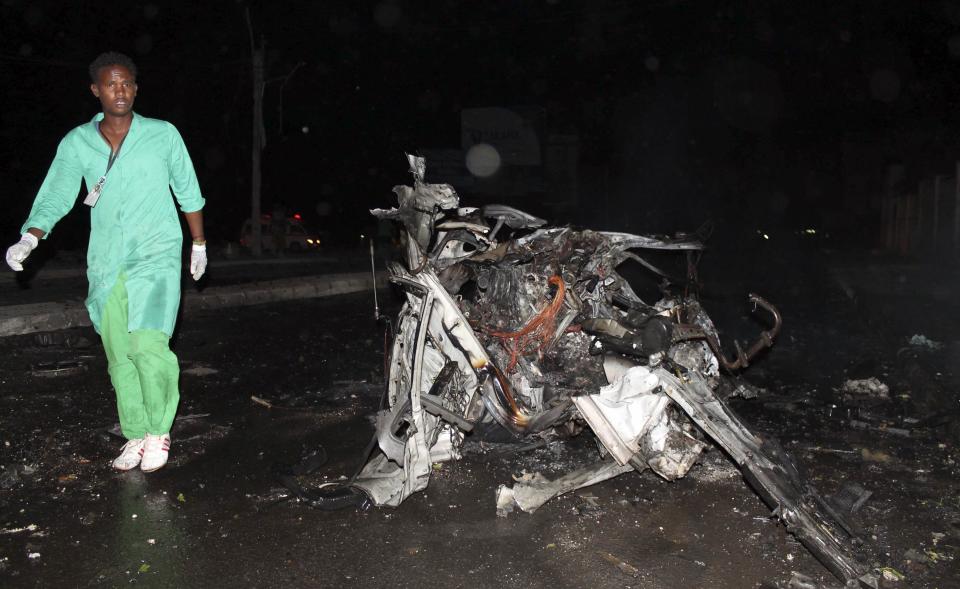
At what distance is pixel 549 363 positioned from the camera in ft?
14.3

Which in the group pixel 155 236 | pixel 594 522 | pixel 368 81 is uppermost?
pixel 368 81

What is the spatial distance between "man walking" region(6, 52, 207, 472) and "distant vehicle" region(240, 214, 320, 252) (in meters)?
22.4

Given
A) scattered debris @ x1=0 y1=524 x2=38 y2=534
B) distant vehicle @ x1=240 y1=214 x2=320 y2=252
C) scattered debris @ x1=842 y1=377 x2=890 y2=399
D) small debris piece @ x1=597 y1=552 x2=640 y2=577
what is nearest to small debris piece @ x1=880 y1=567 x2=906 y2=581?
small debris piece @ x1=597 y1=552 x2=640 y2=577

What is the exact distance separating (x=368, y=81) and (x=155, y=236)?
34.8 m

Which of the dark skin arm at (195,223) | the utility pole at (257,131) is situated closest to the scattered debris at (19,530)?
the dark skin arm at (195,223)

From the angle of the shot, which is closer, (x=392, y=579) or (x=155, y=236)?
(x=392, y=579)

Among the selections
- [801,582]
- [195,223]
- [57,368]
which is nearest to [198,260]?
[195,223]

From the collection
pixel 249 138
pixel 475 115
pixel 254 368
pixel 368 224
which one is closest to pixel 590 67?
pixel 475 115

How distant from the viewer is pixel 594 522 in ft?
11.7

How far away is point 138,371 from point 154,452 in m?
0.48

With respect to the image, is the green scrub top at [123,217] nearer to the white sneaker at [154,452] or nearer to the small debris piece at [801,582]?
the white sneaker at [154,452]

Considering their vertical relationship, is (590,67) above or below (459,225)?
above

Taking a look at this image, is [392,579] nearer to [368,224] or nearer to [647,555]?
[647,555]

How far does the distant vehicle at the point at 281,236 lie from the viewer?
27.1m
